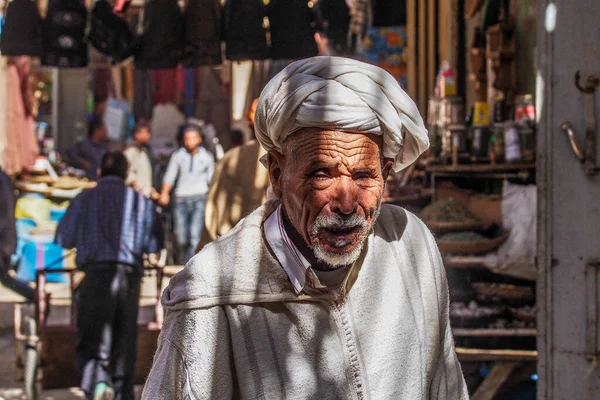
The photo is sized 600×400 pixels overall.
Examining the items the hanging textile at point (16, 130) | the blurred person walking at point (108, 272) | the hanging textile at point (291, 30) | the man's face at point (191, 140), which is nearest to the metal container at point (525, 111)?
the hanging textile at point (291, 30)

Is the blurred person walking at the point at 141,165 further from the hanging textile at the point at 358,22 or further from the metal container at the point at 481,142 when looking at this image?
the metal container at the point at 481,142

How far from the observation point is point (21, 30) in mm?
7949

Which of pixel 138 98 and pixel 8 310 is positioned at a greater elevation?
pixel 138 98

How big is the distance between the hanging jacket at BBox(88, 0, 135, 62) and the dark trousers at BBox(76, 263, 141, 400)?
7.08 feet

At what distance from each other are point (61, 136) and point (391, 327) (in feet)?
49.2

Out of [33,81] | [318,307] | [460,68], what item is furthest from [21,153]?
[318,307]

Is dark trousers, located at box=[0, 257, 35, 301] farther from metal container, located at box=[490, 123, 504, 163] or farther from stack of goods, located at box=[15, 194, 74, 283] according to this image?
metal container, located at box=[490, 123, 504, 163]

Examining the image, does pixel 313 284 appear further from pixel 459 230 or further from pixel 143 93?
pixel 143 93

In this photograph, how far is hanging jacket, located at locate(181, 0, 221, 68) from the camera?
8.00 meters

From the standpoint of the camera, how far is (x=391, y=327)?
2.18 m

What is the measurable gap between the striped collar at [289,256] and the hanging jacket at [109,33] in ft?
20.8

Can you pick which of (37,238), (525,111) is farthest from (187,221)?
(525,111)

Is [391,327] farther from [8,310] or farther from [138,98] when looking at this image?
[138,98]

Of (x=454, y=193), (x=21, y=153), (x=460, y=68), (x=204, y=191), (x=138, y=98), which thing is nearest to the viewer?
(x=454, y=193)
